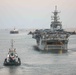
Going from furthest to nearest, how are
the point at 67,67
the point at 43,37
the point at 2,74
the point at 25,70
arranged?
1. the point at 43,37
2. the point at 67,67
3. the point at 25,70
4. the point at 2,74

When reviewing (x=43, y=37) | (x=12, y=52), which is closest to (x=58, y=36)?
(x=43, y=37)

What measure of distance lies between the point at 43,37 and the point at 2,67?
3895 cm

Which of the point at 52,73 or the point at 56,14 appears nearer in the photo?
the point at 52,73

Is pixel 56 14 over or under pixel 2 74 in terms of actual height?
over

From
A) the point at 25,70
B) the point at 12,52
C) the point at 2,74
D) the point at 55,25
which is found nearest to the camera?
the point at 2,74

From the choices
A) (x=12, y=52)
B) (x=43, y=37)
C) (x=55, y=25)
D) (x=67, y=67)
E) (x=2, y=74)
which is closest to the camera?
(x=2, y=74)

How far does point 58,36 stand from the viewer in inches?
3772

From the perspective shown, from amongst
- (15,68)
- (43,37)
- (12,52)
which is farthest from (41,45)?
(15,68)

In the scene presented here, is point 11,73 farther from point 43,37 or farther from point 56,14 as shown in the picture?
point 56,14

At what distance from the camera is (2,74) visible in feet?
169

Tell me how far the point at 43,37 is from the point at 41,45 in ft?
8.15

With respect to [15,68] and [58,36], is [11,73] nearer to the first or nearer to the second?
[15,68]

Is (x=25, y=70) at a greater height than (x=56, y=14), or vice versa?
(x=56, y=14)

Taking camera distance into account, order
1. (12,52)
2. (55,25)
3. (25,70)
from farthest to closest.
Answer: (55,25)
(12,52)
(25,70)
